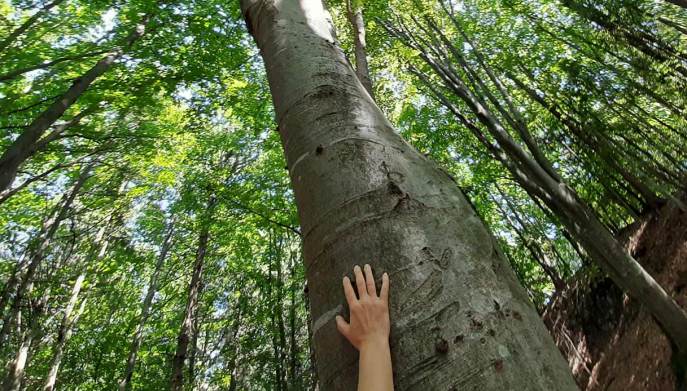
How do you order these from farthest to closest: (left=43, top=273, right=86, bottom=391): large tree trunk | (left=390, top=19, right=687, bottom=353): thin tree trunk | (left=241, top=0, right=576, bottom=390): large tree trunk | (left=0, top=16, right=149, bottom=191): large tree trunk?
(left=43, top=273, right=86, bottom=391): large tree trunk
(left=0, top=16, right=149, bottom=191): large tree trunk
(left=390, top=19, right=687, bottom=353): thin tree trunk
(left=241, top=0, right=576, bottom=390): large tree trunk

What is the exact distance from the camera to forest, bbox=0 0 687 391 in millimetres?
869

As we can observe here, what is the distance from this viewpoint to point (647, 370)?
437 centimetres

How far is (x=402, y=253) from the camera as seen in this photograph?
0.85m

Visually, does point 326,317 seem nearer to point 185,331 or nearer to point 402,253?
point 402,253

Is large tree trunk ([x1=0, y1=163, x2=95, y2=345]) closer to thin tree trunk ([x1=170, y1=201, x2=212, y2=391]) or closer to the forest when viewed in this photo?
the forest

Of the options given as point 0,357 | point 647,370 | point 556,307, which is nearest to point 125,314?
point 0,357

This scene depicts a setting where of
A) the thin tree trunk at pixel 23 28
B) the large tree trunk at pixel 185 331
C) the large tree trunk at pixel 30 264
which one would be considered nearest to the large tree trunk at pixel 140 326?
the large tree trunk at pixel 185 331

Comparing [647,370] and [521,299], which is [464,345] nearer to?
[521,299]

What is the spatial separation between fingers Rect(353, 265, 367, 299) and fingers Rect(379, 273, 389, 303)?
0.03 m

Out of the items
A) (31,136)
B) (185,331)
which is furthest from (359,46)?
(185,331)

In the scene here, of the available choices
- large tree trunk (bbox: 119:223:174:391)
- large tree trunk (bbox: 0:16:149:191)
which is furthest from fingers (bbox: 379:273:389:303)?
large tree trunk (bbox: 119:223:174:391)

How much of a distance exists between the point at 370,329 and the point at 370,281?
96mm

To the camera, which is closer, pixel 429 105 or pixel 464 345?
pixel 464 345

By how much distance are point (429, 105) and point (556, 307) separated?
5548 mm
